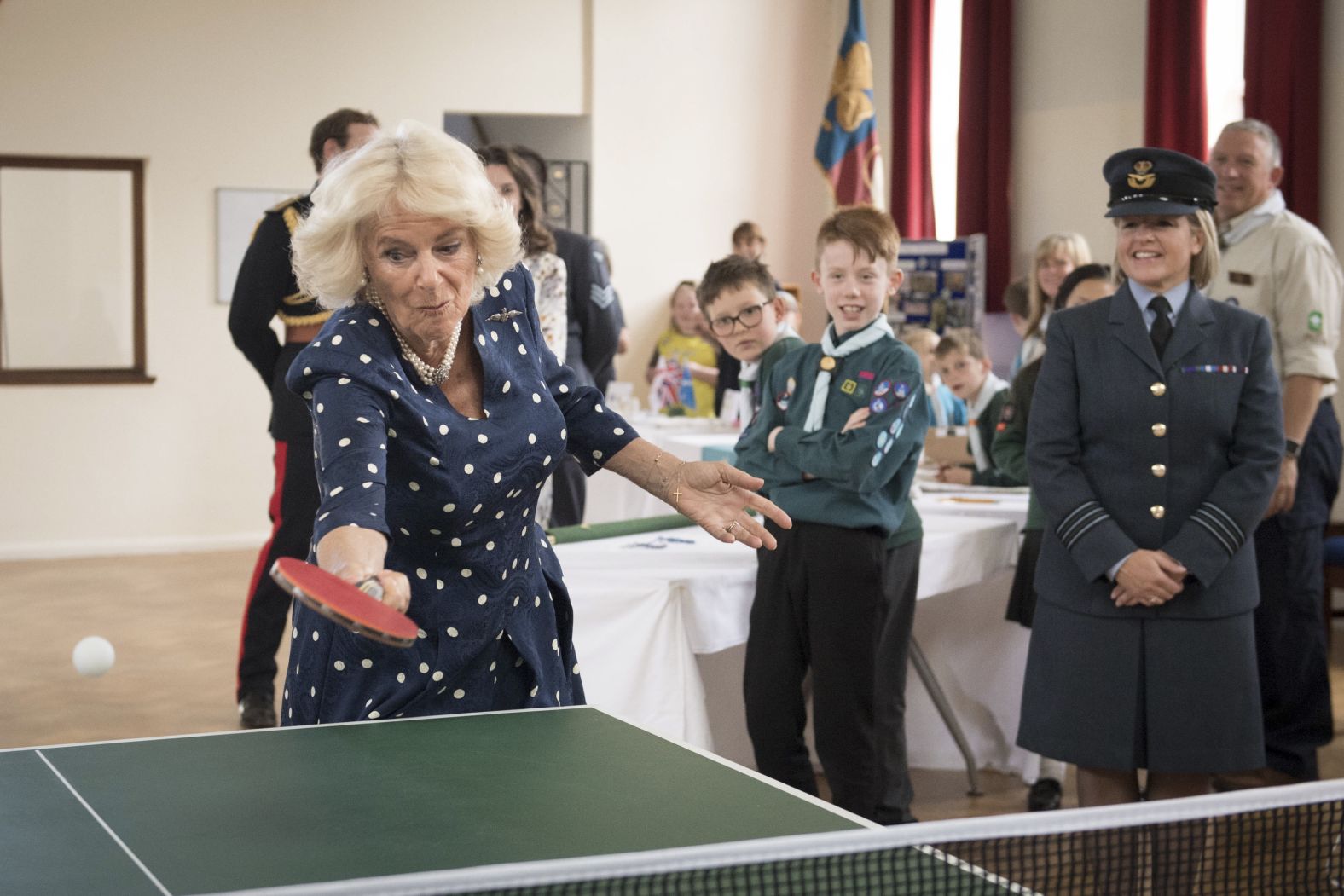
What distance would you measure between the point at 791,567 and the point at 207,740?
1.96 metres

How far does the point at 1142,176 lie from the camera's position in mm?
3326

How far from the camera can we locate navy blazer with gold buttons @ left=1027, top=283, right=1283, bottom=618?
325 cm

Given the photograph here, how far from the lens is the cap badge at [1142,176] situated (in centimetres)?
332

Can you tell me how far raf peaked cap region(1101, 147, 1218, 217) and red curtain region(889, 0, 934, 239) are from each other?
7.82 metres

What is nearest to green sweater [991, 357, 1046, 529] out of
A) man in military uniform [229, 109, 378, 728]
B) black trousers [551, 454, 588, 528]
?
black trousers [551, 454, 588, 528]

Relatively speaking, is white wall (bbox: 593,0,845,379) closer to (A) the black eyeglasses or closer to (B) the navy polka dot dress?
(A) the black eyeglasses

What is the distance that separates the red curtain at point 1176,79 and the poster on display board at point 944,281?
62.9 inches

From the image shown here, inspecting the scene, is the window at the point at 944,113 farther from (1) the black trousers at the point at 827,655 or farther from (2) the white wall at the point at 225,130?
(1) the black trousers at the point at 827,655

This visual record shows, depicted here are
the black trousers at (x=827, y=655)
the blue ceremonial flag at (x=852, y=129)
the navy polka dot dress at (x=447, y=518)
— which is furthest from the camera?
the blue ceremonial flag at (x=852, y=129)

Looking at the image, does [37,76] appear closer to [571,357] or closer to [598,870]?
[571,357]

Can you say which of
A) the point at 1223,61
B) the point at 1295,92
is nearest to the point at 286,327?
the point at 1295,92

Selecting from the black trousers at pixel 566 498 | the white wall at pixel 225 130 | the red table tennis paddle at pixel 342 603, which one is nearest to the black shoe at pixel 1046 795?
the black trousers at pixel 566 498

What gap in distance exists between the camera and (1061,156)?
9773mm

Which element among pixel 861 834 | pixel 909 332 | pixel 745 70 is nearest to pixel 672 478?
pixel 861 834
